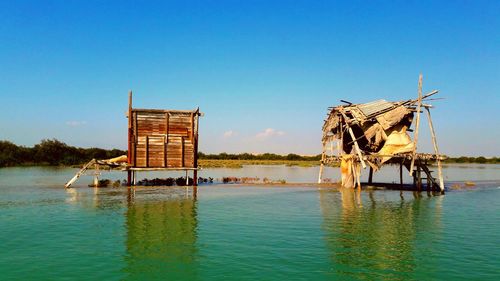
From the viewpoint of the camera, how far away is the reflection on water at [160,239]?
1173 centimetres

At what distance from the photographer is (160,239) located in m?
15.7

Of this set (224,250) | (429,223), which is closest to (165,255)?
(224,250)

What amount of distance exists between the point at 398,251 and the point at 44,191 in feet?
94.6

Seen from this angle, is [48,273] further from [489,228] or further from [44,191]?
[44,191]

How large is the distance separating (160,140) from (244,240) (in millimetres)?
21620

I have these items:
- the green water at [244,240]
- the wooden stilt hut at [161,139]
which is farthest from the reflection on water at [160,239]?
the wooden stilt hut at [161,139]

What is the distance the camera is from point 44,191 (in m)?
32.3

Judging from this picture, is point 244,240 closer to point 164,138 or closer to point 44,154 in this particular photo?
point 164,138

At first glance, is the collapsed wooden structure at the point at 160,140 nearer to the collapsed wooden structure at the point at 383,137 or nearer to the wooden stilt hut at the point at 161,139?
the wooden stilt hut at the point at 161,139

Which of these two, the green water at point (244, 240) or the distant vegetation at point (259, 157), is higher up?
the distant vegetation at point (259, 157)

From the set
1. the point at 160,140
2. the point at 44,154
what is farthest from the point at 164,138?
the point at 44,154

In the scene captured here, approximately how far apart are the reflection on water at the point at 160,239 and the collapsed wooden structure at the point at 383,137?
57.6ft

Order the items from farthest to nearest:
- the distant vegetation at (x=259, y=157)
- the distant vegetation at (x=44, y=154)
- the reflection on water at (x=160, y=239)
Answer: the distant vegetation at (x=259, y=157)
the distant vegetation at (x=44, y=154)
the reflection on water at (x=160, y=239)

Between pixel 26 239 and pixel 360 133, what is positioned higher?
pixel 360 133
